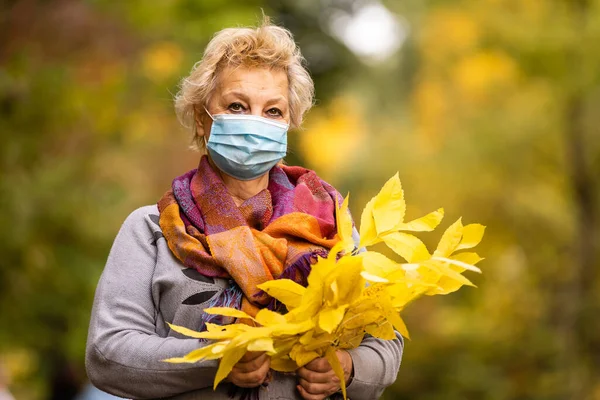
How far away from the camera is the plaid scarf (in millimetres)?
2941

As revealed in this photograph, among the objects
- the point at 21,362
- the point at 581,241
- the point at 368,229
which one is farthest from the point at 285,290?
the point at 581,241

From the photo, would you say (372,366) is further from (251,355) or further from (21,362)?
(21,362)

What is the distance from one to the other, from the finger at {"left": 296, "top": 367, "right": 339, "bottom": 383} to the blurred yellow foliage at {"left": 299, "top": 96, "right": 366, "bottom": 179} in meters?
19.4

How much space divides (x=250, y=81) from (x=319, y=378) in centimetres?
93

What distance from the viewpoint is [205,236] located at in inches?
119

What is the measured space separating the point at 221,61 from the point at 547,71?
11690 mm

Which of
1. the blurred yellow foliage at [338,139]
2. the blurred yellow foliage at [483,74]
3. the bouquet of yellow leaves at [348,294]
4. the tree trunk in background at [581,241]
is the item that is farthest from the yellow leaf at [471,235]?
the blurred yellow foliage at [338,139]

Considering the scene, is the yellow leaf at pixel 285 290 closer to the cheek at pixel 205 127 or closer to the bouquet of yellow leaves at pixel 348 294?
the bouquet of yellow leaves at pixel 348 294

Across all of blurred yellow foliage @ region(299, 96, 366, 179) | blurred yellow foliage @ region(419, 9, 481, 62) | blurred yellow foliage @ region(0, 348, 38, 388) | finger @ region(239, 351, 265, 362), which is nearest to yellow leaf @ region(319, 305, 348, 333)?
finger @ region(239, 351, 265, 362)

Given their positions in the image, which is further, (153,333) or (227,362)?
(153,333)

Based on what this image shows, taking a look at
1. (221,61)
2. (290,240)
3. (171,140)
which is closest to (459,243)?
(290,240)

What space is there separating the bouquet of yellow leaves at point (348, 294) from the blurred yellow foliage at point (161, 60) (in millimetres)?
9311

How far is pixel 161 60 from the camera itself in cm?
1249

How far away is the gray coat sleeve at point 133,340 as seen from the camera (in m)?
2.83
